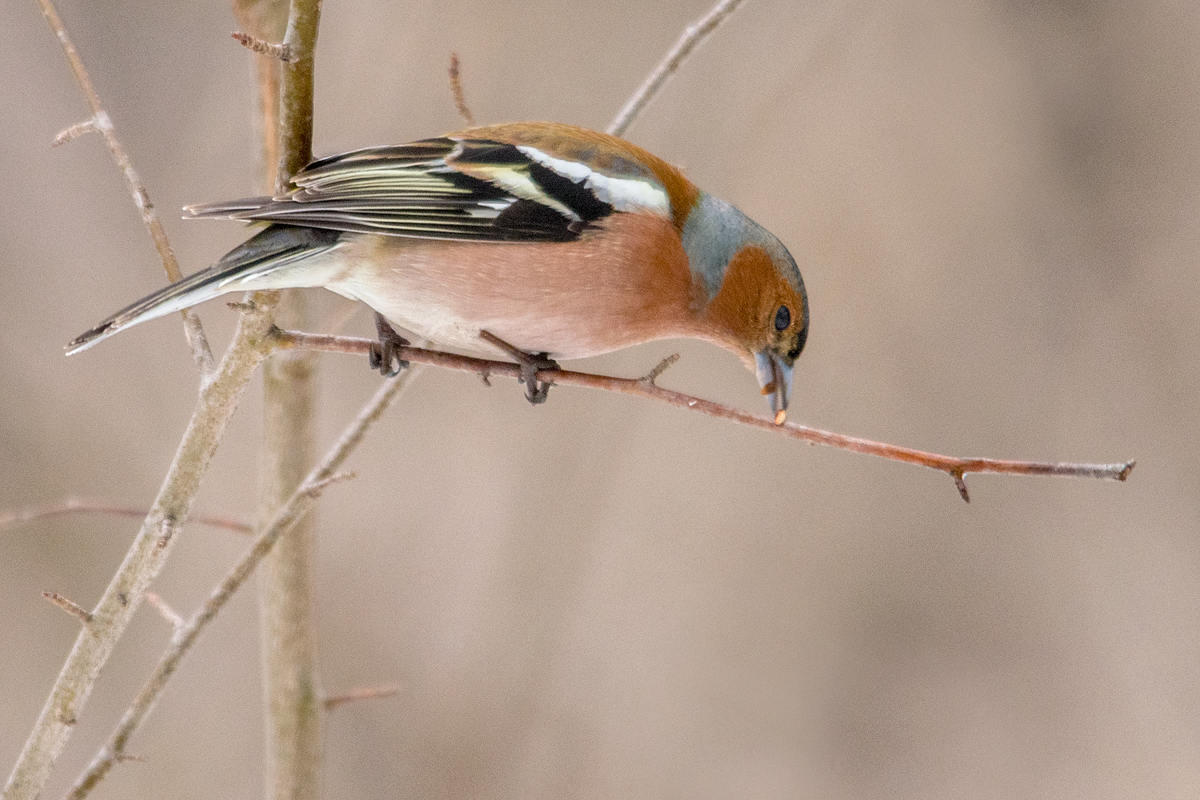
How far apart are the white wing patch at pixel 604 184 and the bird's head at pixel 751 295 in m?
0.16

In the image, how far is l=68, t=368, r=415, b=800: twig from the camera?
1518 mm

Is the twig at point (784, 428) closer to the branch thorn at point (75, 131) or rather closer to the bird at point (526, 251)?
the bird at point (526, 251)

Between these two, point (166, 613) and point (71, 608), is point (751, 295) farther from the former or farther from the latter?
point (71, 608)

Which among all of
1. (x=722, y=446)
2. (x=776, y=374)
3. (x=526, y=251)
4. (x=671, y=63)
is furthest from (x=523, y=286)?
(x=722, y=446)

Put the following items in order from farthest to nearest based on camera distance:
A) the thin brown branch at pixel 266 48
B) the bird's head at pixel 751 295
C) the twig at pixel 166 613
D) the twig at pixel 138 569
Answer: the bird's head at pixel 751 295
the twig at pixel 166 613
the twig at pixel 138 569
the thin brown branch at pixel 266 48

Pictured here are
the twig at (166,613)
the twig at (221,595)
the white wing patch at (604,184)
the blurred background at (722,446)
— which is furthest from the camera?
the blurred background at (722,446)

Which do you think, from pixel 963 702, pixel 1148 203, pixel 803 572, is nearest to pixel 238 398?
pixel 803 572

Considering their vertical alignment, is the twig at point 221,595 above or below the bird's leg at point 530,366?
below

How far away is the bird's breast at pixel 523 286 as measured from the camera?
1903 mm

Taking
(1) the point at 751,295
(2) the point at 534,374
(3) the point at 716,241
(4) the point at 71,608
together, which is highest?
(3) the point at 716,241

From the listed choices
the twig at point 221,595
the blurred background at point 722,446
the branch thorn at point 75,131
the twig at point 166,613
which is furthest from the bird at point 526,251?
the blurred background at point 722,446

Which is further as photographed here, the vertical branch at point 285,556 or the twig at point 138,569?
the vertical branch at point 285,556

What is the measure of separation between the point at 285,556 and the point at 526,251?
2.39 feet

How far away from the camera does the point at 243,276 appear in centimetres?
159
